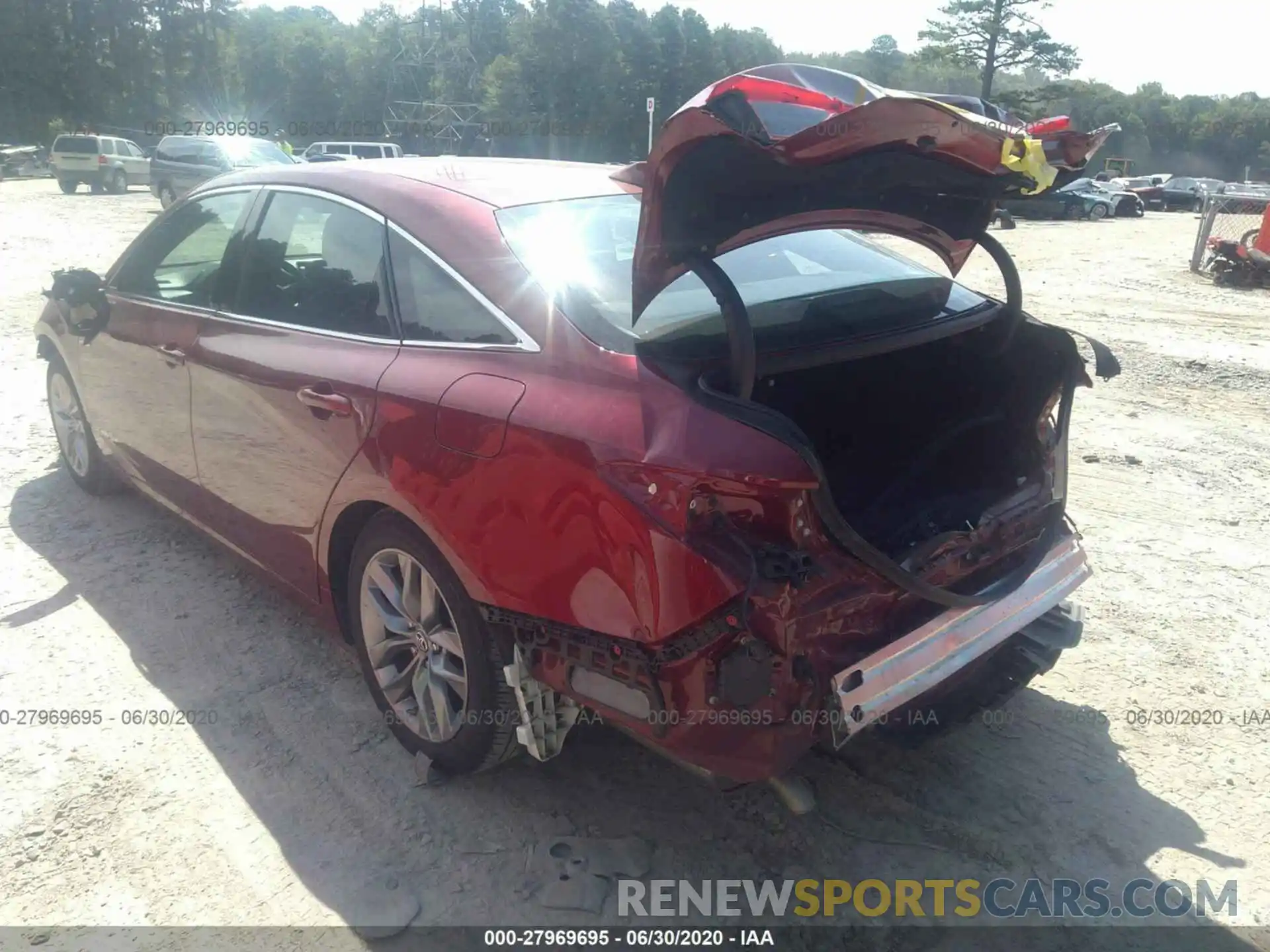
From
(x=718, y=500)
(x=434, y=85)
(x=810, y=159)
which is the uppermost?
(x=434, y=85)

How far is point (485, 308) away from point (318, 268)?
1030 mm

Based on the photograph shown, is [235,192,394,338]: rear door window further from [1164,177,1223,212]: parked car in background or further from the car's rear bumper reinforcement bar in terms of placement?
[1164,177,1223,212]: parked car in background

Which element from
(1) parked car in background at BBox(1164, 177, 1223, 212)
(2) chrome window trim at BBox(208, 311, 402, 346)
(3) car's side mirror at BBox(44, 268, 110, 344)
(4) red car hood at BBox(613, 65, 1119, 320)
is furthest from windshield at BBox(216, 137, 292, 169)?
(1) parked car in background at BBox(1164, 177, 1223, 212)

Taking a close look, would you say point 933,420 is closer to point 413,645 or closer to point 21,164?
point 413,645

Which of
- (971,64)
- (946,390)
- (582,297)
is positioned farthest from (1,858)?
(971,64)

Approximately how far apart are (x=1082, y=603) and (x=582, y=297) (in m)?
2.75

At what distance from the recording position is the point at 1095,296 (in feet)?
40.9

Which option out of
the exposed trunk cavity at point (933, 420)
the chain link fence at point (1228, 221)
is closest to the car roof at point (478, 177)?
the exposed trunk cavity at point (933, 420)

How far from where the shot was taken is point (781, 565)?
6.76 ft

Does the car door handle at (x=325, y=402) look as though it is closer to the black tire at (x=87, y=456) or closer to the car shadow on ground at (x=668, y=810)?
the car shadow on ground at (x=668, y=810)

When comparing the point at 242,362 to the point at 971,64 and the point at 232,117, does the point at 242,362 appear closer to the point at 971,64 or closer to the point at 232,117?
the point at 971,64

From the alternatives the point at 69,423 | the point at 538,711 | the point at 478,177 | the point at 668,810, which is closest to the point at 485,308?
the point at 478,177

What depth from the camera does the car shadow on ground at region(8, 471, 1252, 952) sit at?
8.47 ft

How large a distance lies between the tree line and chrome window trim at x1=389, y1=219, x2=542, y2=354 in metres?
44.1
